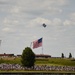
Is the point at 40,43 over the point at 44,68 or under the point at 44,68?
over

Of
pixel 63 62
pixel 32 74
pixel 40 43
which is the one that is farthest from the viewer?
pixel 63 62

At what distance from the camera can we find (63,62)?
427ft

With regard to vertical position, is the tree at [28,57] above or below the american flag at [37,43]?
below

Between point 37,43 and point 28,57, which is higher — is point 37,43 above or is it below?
above

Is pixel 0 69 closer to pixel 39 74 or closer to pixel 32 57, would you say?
pixel 32 57

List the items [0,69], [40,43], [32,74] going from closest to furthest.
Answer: [32,74] → [0,69] → [40,43]

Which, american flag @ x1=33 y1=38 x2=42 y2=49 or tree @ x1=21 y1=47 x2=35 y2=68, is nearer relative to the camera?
tree @ x1=21 y1=47 x2=35 y2=68

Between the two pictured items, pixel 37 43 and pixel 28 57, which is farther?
pixel 37 43

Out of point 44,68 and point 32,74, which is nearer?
point 32,74

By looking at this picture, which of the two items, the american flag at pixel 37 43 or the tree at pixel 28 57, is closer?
the tree at pixel 28 57

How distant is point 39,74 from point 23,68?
17635mm

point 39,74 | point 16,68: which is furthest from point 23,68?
point 39,74

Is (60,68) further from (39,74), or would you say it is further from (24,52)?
(39,74)

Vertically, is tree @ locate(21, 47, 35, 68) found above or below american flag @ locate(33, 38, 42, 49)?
below
